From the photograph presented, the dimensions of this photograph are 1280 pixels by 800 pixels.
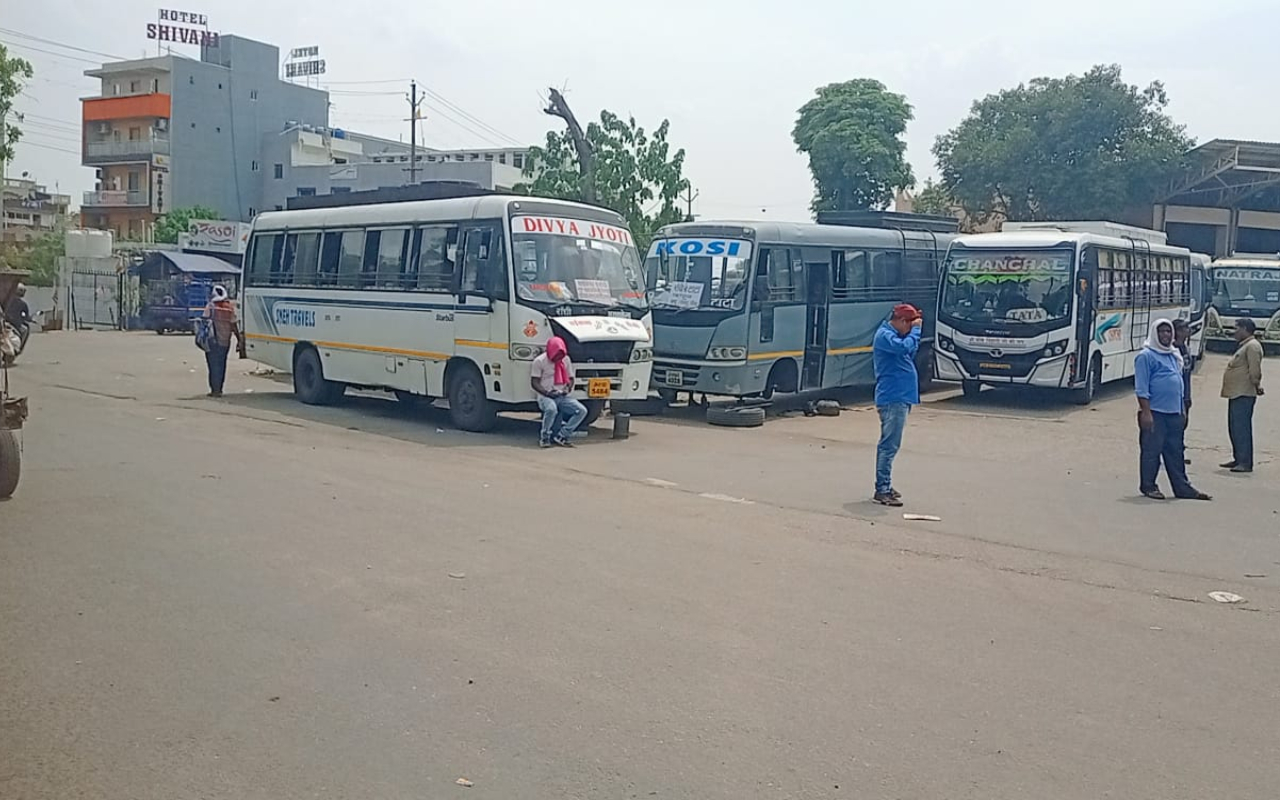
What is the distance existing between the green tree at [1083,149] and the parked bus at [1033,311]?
2957 centimetres

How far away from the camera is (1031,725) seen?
17.5 feet

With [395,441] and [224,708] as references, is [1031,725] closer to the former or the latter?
[224,708]

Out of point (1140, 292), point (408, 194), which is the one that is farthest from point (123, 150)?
point (1140, 292)

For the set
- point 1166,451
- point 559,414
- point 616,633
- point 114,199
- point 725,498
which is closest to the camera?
point 616,633

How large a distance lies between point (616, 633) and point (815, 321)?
14024 millimetres

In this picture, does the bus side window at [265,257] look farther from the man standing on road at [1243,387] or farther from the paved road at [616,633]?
the man standing on road at [1243,387]

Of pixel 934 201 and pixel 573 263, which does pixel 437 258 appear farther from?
pixel 934 201

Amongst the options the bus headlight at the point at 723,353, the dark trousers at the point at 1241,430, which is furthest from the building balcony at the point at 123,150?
the dark trousers at the point at 1241,430

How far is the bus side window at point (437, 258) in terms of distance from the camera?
15.8 meters

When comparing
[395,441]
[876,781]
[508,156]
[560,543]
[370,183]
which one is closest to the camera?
[876,781]

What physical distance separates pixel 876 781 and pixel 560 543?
4493mm

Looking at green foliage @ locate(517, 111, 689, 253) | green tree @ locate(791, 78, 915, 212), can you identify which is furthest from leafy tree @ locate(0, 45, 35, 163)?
green tree @ locate(791, 78, 915, 212)

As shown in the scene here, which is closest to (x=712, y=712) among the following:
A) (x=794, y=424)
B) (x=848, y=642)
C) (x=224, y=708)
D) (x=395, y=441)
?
(x=848, y=642)

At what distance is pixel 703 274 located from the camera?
18.5m
